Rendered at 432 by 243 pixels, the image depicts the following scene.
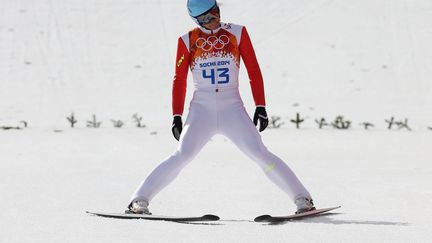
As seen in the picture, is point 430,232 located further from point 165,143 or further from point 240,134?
point 165,143

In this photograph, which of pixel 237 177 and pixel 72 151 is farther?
pixel 72 151

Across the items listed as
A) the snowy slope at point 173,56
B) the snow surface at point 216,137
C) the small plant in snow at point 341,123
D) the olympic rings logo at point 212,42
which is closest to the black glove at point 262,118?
the olympic rings logo at point 212,42

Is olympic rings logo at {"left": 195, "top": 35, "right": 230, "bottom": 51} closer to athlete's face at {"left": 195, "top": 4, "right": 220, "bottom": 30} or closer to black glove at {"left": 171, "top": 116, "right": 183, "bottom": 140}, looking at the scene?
athlete's face at {"left": 195, "top": 4, "right": 220, "bottom": 30}

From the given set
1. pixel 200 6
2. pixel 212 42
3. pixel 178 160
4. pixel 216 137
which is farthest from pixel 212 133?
pixel 216 137

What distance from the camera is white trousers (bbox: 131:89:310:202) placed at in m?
6.43

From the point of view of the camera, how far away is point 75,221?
6.20 m

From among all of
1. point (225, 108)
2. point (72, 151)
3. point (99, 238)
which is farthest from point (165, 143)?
point (99, 238)

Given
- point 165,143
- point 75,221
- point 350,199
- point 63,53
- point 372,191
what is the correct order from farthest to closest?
1. point 63,53
2. point 165,143
3. point 372,191
4. point 350,199
5. point 75,221

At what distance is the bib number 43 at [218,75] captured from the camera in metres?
6.53

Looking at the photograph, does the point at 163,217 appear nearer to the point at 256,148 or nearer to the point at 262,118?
the point at 256,148

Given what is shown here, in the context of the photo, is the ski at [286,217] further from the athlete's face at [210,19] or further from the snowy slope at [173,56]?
the snowy slope at [173,56]

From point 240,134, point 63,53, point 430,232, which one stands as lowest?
point 430,232

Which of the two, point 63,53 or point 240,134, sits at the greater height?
point 63,53

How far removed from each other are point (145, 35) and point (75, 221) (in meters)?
18.9
